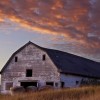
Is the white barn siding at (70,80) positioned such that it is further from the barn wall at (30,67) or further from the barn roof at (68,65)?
the barn wall at (30,67)

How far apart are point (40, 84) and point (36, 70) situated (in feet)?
6.33

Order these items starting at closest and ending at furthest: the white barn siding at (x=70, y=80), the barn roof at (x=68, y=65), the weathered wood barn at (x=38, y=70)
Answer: the weathered wood barn at (x=38, y=70) < the white barn siding at (x=70, y=80) < the barn roof at (x=68, y=65)

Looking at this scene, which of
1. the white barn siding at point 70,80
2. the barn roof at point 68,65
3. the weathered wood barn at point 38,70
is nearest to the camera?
the weathered wood barn at point 38,70

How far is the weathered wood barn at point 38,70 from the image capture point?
46156mm

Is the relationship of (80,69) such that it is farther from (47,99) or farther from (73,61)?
(47,99)

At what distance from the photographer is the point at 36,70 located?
47.6m

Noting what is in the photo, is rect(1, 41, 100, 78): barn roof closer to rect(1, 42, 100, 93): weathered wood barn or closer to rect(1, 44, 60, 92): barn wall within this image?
rect(1, 42, 100, 93): weathered wood barn

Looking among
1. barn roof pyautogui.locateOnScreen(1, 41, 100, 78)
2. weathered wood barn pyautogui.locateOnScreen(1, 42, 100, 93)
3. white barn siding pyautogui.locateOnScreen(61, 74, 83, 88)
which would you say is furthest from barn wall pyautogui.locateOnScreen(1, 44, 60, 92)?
white barn siding pyautogui.locateOnScreen(61, 74, 83, 88)

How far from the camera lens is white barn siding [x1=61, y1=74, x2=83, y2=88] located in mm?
46312

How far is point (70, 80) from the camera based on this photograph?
4772cm

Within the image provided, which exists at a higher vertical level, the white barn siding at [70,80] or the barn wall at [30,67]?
the barn wall at [30,67]

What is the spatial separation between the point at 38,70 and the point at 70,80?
4292 mm

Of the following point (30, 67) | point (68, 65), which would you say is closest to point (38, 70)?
point (30, 67)

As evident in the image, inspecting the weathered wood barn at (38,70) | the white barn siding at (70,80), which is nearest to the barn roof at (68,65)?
the weathered wood barn at (38,70)
